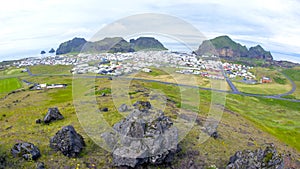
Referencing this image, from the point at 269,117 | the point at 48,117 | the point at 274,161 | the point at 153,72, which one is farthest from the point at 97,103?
the point at 153,72

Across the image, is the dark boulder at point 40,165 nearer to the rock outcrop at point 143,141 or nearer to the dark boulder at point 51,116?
the rock outcrop at point 143,141

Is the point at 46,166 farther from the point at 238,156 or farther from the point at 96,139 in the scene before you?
the point at 238,156

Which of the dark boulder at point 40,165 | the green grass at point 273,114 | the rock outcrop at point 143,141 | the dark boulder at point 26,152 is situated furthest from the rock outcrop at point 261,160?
the green grass at point 273,114

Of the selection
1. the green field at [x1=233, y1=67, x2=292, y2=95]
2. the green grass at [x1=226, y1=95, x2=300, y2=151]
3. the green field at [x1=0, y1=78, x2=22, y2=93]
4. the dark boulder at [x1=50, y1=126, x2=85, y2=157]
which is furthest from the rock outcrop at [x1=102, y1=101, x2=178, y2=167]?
the green field at [x1=233, y1=67, x2=292, y2=95]

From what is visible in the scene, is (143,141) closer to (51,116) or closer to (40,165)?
(40,165)

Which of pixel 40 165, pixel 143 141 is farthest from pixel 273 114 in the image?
pixel 40 165

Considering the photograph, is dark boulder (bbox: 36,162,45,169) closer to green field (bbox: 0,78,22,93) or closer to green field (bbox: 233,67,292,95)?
green field (bbox: 0,78,22,93)
